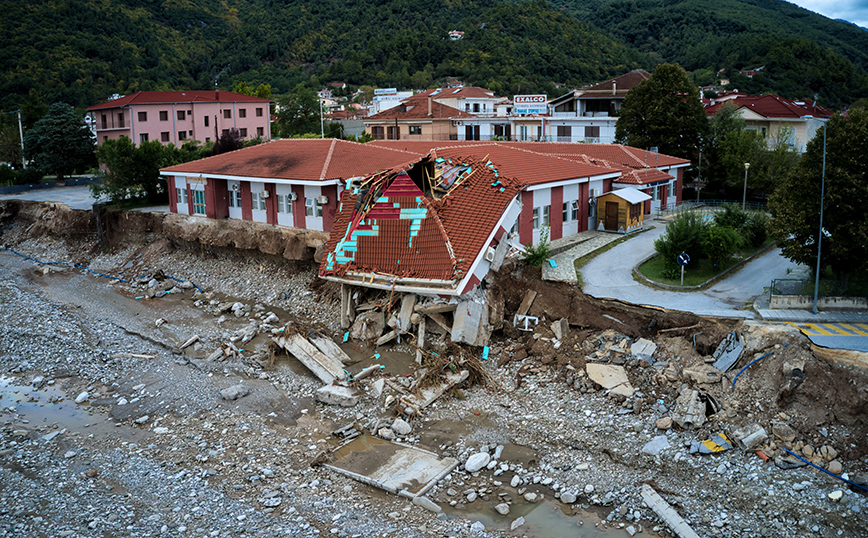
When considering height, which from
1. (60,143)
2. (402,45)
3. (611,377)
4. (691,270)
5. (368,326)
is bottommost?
(611,377)

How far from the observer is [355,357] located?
22.0 meters

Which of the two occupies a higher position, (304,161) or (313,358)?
(304,161)

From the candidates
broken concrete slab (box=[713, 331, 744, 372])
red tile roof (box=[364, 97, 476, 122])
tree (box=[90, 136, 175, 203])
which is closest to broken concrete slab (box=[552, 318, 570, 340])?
broken concrete slab (box=[713, 331, 744, 372])

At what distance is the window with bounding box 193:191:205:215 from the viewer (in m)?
35.7

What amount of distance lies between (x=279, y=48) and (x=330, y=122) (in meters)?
63.2

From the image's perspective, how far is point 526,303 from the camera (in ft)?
72.8

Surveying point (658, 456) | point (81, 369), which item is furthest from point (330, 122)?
point (658, 456)

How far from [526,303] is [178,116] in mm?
48164

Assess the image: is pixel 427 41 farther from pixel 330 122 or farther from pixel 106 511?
pixel 106 511

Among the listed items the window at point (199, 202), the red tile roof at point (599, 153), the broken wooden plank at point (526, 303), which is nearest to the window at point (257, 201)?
the window at point (199, 202)

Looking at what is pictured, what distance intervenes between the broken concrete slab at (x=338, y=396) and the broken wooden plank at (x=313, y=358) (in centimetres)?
67

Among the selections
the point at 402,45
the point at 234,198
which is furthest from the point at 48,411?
the point at 402,45

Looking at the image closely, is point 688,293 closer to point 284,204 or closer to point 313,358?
point 313,358

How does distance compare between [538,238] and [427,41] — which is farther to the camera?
[427,41]
